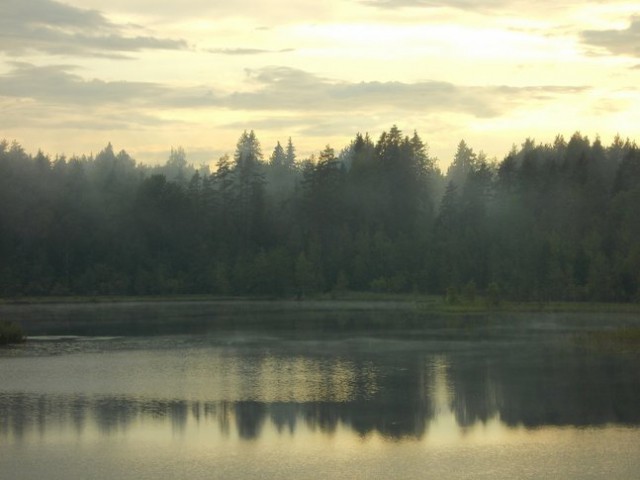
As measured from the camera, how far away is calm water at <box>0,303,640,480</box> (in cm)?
2670

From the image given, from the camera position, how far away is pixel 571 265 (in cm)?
10925

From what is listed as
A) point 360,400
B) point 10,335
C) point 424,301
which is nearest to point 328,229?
point 424,301

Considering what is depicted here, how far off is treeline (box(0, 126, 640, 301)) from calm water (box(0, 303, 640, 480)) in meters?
54.4

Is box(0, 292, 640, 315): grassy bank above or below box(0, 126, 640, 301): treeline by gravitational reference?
below

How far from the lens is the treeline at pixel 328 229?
120 meters

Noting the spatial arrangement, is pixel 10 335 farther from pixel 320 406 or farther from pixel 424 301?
pixel 424 301

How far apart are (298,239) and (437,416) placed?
10764cm

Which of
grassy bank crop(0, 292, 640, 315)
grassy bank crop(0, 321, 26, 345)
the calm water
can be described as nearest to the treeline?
grassy bank crop(0, 292, 640, 315)

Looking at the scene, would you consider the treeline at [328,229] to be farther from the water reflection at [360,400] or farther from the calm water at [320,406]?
the water reflection at [360,400]

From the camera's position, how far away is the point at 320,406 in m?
36.3

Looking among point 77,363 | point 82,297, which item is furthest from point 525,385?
point 82,297

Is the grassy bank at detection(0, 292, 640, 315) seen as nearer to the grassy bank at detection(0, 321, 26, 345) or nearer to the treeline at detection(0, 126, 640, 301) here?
the treeline at detection(0, 126, 640, 301)

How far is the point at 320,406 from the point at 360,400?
6.41ft

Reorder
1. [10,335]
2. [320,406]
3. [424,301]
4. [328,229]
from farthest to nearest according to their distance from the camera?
[328,229] < [424,301] < [10,335] < [320,406]
